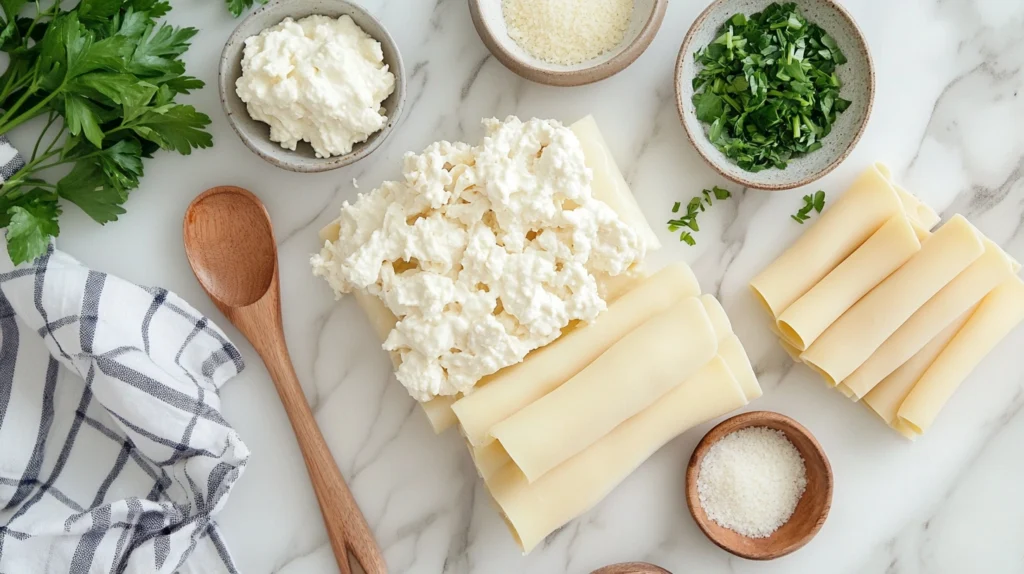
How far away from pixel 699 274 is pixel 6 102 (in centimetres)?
192

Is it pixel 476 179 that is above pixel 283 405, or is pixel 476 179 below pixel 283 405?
above

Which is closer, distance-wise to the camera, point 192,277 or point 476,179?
point 476,179

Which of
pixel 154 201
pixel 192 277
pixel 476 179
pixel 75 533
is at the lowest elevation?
pixel 75 533

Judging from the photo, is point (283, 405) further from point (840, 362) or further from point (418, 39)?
point (840, 362)

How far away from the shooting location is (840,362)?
2088 millimetres

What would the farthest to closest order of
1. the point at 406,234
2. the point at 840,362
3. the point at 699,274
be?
1. the point at 699,274
2. the point at 840,362
3. the point at 406,234

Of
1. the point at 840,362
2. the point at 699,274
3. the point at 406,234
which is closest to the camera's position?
the point at 406,234

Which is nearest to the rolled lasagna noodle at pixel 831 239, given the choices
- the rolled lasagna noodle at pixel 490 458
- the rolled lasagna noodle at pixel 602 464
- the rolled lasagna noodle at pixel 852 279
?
the rolled lasagna noodle at pixel 852 279

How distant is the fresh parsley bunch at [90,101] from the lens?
1.88 m

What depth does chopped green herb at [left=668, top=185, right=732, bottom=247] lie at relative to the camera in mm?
2205

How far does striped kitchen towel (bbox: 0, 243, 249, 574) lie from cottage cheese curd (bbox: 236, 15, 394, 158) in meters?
0.59

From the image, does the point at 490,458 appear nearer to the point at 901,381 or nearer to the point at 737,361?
the point at 737,361

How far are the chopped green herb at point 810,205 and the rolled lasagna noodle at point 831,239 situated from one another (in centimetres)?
6

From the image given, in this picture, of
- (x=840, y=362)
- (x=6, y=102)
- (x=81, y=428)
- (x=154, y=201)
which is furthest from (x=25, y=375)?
(x=840, y=362)
